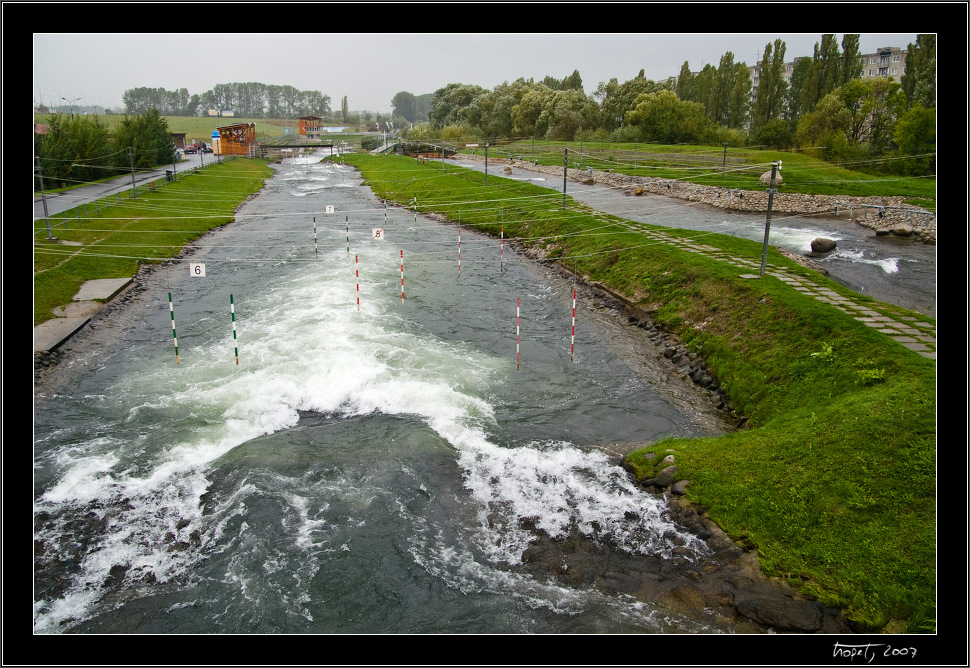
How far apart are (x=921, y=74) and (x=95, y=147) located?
74.5 meters

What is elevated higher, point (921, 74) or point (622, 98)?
point (622, 98)

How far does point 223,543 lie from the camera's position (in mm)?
10828

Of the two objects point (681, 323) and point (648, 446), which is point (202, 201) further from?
point (648, 446)

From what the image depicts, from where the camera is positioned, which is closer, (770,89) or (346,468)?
(346,468)

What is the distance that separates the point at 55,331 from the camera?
68.7ft

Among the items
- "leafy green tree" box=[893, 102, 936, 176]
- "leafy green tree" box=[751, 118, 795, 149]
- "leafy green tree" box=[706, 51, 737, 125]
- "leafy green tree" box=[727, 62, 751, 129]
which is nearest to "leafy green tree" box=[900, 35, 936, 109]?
"leafy green tree" box=[893, 102, 936, 176]

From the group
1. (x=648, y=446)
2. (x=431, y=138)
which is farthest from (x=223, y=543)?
(x=431, y=138)

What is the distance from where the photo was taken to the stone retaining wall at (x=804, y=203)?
35.9 meters

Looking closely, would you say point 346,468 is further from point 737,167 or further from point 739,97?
point 739,97

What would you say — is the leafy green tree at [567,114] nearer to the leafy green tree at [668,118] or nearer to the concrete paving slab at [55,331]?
the leafy green tree at [668,118]

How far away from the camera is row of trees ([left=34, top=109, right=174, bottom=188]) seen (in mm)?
46188

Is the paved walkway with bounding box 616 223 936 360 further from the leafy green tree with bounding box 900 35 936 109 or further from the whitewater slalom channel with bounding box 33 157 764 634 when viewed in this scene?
the leafy green tree with bounding box 900 35 936 109

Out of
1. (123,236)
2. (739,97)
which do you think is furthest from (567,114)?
(123,236)

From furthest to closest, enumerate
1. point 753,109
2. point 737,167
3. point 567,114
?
point 567,114
point 753,109
point 737,167
